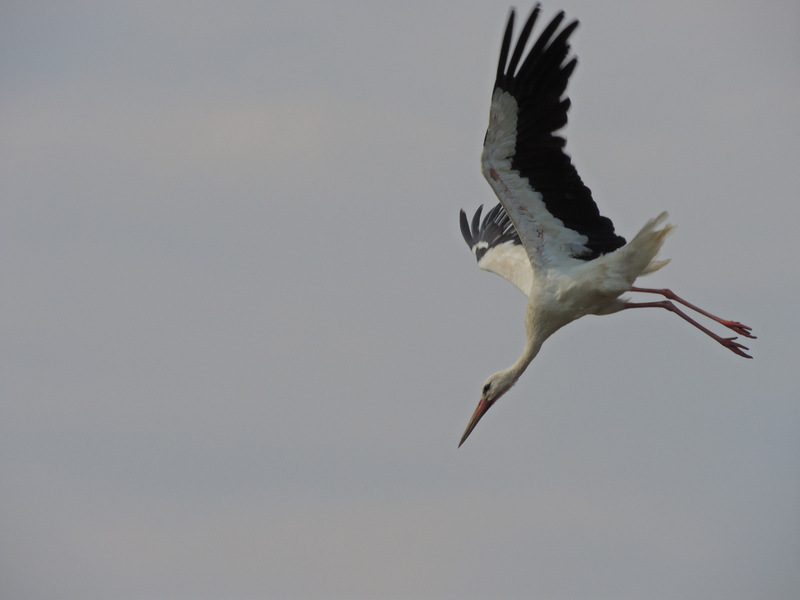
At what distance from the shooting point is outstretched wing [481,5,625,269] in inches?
587

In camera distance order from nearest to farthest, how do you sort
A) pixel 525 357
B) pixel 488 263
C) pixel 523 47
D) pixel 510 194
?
1. pixel 523 47
2. pixel 510 194
3. pixel 525 357
4. pixel 488 263

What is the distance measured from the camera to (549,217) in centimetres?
1608

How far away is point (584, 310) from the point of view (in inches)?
653

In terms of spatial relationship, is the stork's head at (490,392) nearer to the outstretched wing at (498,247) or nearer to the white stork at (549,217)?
the white stork at (549,217)

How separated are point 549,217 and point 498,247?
3238 millimetres

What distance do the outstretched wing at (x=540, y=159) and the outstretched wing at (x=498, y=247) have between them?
5.24ft

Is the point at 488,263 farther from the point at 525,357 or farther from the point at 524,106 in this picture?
the point at 524,106

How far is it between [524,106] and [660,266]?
7.49 ft

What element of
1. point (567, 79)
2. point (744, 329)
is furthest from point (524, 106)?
point (744, 329)

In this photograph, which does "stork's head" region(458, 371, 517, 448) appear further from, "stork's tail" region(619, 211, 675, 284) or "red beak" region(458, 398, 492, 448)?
"stork's tail" region(619, 211, 675, 284)

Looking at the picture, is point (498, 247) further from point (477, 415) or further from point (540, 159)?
point (540, 159)

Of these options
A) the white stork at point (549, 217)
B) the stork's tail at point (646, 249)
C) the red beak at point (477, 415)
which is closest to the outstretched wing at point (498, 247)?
the white stork at point (549, 217)

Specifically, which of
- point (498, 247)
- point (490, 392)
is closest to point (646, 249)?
point (490, 392)

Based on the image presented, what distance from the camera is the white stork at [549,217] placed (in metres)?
15.0
